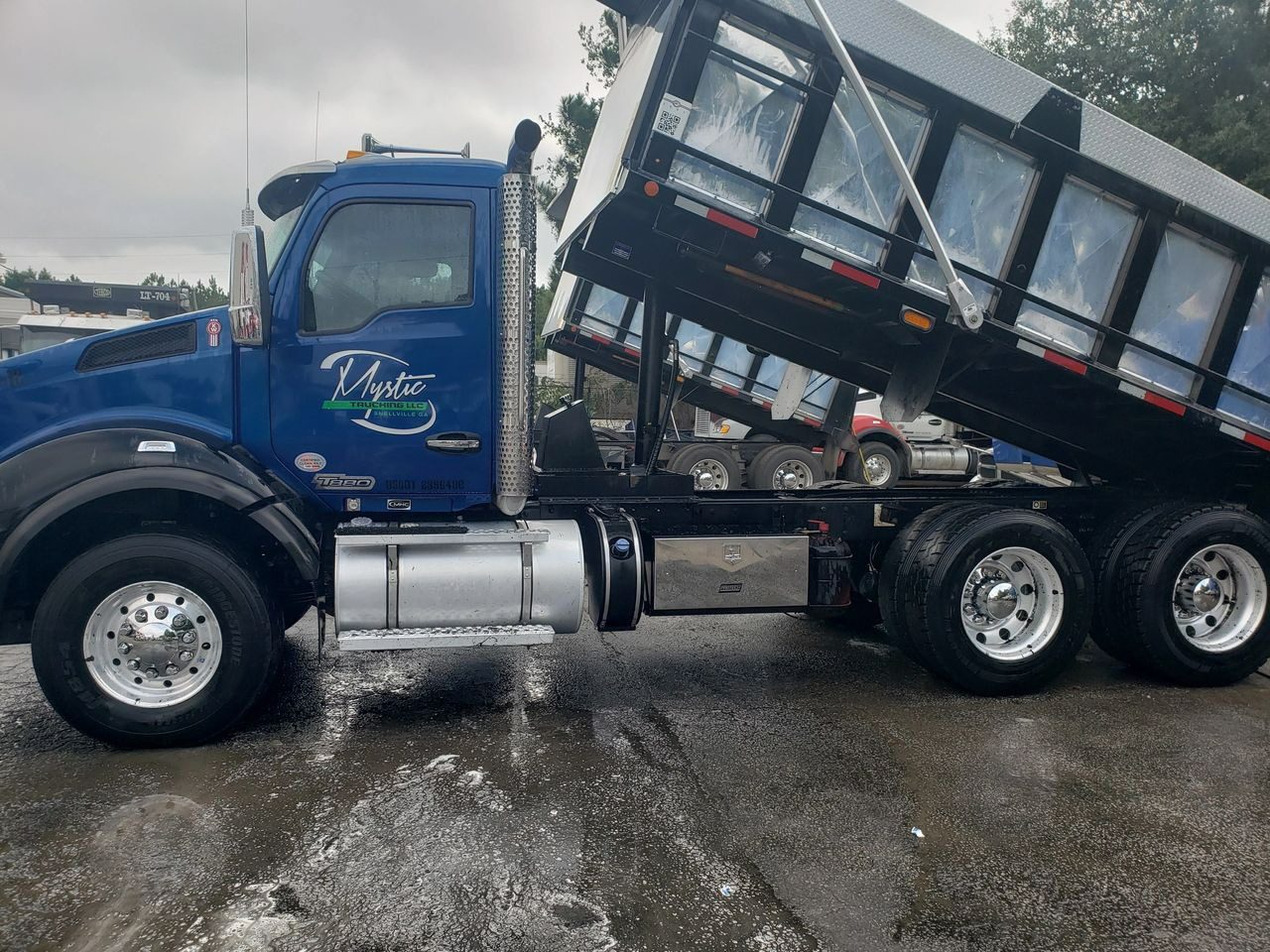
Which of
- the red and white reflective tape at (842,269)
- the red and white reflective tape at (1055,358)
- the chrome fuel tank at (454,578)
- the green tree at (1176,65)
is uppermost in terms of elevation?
the green tree at (1176,65)

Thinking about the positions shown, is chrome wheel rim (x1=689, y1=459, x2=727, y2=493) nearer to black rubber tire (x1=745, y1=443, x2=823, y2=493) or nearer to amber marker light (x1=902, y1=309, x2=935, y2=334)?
black rubber tire (x1=745, y1=443, x2=823, y2=493)

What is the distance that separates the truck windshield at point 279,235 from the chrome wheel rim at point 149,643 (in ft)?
5.81

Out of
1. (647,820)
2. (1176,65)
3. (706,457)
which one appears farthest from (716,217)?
(1176,65)

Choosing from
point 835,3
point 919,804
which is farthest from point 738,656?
point 835,3

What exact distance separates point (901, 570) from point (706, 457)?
794 cm

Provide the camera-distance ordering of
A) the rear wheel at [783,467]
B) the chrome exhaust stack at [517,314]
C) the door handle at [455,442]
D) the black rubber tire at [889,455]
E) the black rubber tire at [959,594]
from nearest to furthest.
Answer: the chrome exhaust stack at [517,314]
the door handle at [455,442]
the black rubber tire at [959,594]
the rear wheel at [783,467]
the black rubber tire at [889,455]

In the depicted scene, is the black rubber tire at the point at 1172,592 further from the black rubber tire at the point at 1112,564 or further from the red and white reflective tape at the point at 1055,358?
the red and white reflective tape at the point at 1055,358

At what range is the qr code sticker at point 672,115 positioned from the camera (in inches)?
189

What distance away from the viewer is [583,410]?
607cm

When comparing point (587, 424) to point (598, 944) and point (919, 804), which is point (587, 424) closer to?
point (919, 804)

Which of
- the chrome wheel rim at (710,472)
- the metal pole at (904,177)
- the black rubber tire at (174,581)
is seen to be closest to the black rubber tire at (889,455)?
the chrome wheel rim at (710,472)

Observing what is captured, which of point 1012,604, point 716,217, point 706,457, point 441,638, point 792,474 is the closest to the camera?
point 441,638

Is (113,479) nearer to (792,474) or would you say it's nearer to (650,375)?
(650,375)

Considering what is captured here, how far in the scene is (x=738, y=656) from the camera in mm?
6516
